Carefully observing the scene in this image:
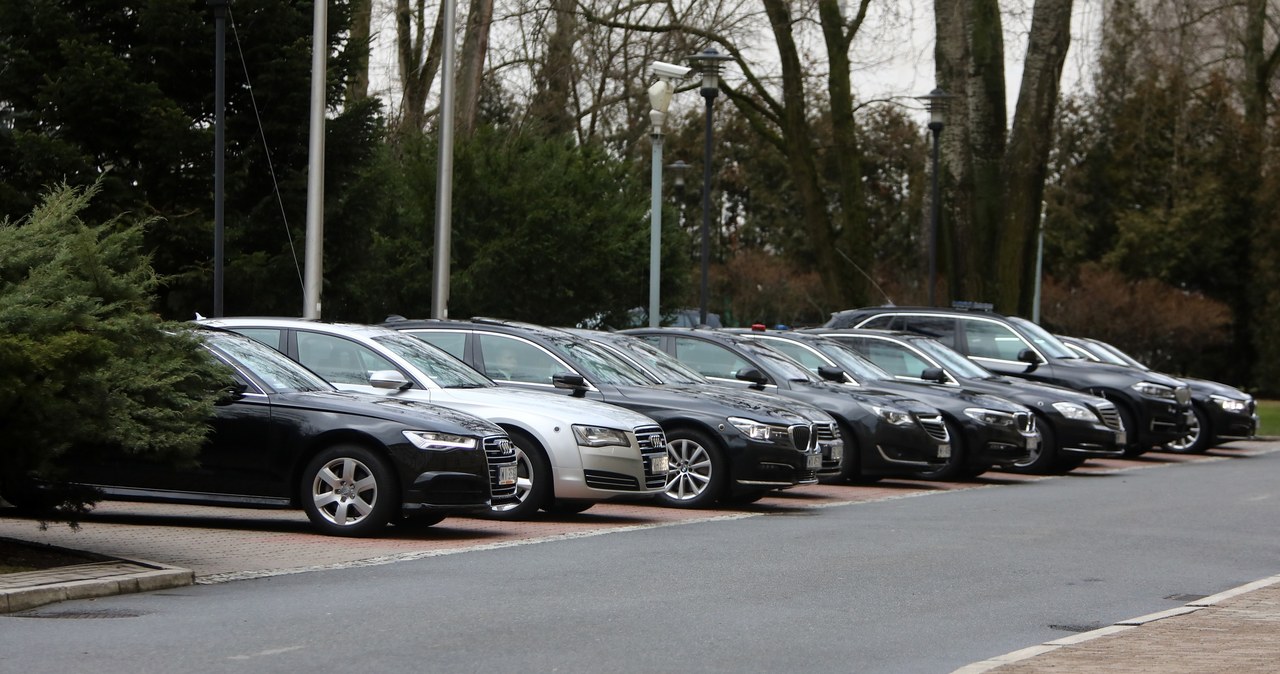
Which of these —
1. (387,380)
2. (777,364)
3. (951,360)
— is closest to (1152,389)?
(951,360)

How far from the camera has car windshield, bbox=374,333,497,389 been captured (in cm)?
1503

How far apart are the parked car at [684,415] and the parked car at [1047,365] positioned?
9.09 m

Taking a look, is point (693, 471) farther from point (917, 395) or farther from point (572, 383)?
point (917, 395)

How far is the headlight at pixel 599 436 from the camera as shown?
48.4 feet

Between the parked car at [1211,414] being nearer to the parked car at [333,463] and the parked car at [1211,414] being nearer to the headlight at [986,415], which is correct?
the headlight at [986,415]

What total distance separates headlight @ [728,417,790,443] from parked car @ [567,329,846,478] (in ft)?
2.11

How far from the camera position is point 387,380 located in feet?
46.5

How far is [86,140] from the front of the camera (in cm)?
2388

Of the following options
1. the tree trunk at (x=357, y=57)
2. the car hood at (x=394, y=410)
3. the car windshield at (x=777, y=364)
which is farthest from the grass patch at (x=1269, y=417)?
the car hood at (x=394, y=410)

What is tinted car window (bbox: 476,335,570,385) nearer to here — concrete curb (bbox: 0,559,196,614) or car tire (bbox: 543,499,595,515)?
car tire (bbox: 543,499,595,515)

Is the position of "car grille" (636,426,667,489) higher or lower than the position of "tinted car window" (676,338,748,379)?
lower

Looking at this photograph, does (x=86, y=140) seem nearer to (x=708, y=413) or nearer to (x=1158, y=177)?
(x=708, y=413)

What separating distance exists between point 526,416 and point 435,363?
1.02m

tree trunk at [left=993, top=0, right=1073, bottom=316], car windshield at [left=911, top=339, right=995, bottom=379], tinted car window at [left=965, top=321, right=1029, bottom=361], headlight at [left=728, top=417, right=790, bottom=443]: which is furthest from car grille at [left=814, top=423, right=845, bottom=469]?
tree trunk at [left=993, top=0, right=1073, bottom=316]
